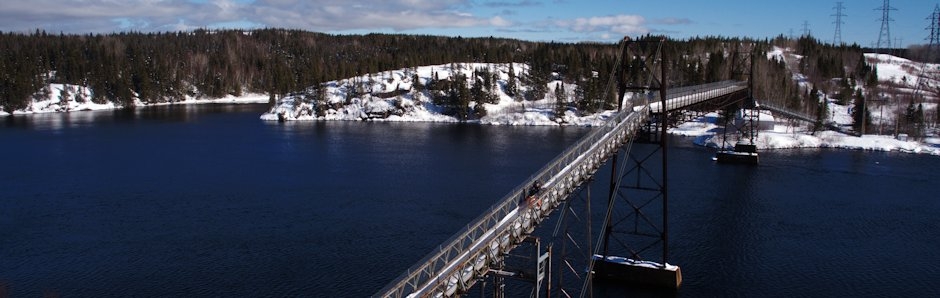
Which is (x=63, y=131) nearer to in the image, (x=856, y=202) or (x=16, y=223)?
(x=16, y=223)

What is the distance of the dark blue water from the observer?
47.0m

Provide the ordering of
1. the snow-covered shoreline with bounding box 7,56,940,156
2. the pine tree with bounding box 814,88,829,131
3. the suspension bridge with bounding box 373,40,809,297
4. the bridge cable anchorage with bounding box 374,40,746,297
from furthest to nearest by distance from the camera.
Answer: the snow-covered shoreline with bounding box 7,56,940,156
the pine tree with bounding box 814,88,829,131
the suspension bridge with bounding box 373,40,809,297
the bridge cable anchorage with bounding box 374,40,746,297

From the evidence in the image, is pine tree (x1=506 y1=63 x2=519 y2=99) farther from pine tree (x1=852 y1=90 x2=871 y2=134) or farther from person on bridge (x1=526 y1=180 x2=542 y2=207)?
person on bridge (x1=526 y1=180 x2=542 y2=207)

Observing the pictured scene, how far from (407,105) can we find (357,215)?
10977cm

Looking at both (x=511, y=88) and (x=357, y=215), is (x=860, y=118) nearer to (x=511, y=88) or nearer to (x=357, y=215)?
(x=511, y=88)

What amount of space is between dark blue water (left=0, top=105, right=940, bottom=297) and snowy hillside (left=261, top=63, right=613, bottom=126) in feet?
141

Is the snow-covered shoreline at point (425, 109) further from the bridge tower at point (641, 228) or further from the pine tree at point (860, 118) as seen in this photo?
the bridge tower at point (641, 228)

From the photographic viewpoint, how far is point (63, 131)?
13825 centimetres

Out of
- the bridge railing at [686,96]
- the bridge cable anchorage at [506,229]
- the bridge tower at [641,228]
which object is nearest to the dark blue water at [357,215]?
the bridge tower at [641,228]

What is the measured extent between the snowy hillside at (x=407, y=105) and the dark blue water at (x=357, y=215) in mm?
42935

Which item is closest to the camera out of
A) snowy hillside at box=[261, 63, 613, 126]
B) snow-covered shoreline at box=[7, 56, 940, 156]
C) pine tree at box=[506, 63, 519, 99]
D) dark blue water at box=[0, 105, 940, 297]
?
dark blue water at box=[0, 105, 940, 297]

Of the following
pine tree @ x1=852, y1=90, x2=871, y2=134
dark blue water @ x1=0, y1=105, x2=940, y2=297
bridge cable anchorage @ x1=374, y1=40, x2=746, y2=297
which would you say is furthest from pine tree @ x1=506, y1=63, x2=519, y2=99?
bridge cable anchorage @ x1=374, y1=40, x2=746, y2=297

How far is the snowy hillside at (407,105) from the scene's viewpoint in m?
161

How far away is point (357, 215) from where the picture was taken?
64.4m
